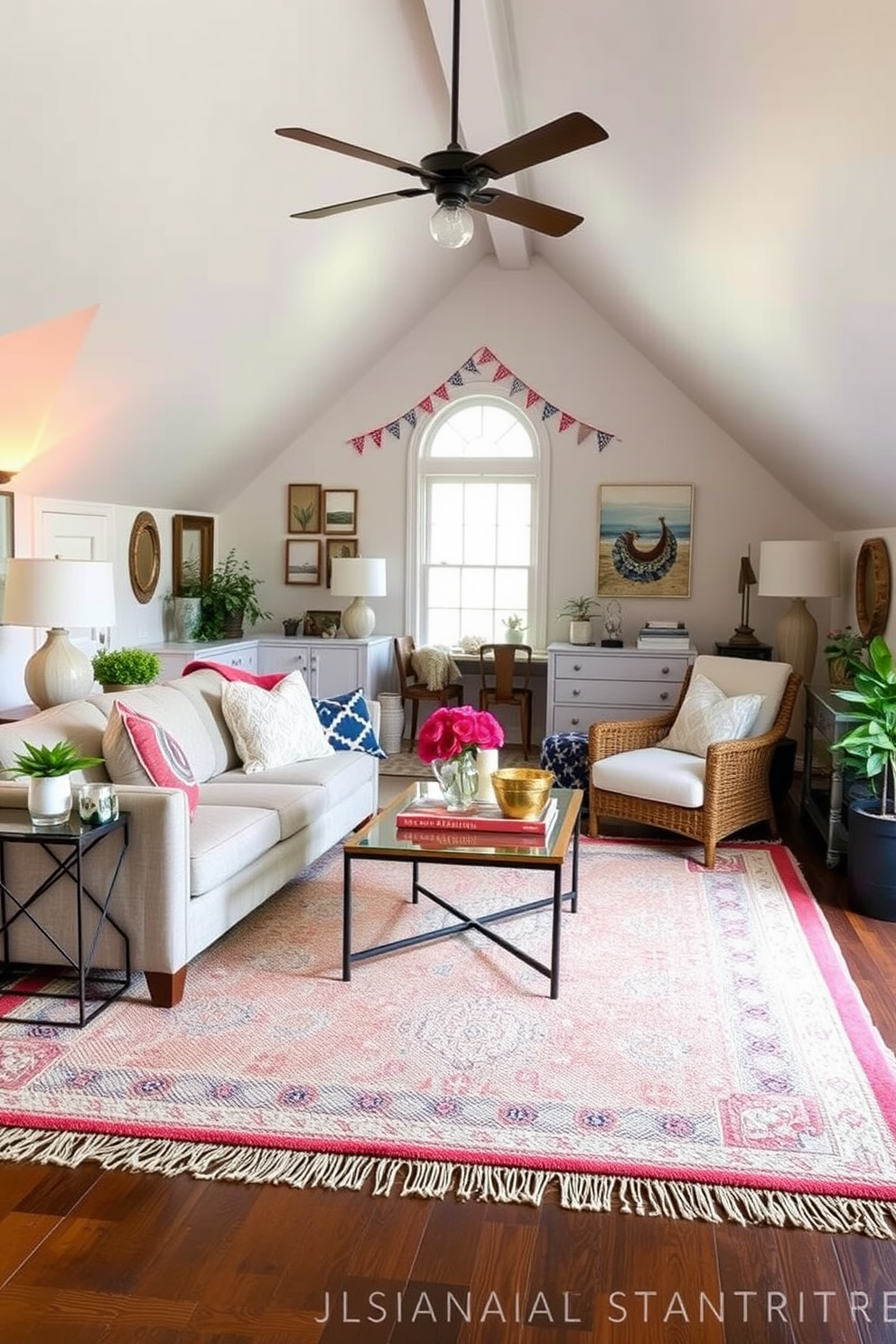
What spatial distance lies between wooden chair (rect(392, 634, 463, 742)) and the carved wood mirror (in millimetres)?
1455

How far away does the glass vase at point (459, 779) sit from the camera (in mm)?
3730

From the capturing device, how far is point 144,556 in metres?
6.80

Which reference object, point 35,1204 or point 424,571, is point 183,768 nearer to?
point 35,1204

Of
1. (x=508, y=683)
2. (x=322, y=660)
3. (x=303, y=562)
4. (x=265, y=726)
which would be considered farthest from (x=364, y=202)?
(x=303, y=562)

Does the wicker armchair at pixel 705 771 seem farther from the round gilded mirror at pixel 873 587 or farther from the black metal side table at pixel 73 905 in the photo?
the black metal side table at pixel 73 905

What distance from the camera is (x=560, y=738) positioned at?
5.73 metres

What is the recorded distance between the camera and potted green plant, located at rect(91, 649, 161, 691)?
4.82 metres

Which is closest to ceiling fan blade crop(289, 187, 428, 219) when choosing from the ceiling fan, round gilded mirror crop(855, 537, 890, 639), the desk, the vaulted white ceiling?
the ceiling fan

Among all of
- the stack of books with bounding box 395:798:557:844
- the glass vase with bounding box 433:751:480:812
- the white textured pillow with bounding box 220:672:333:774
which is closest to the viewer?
the stack of books with bounding box 395:798:557:844

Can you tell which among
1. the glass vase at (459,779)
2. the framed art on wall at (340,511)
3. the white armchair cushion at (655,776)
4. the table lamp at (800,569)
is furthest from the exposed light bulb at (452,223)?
the framed art on wall at (340,511)

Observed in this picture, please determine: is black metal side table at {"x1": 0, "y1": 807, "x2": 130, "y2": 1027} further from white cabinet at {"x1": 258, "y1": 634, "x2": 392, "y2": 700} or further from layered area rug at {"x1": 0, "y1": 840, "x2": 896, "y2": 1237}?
white cabinet at {"x1": 258, "y1": 634, "x2": 392, "y2": 700}

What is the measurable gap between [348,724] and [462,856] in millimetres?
1995

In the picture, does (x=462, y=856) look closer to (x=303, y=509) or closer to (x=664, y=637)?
(x=664, y=637)

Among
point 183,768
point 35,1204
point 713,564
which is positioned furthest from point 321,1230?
point 713,564
